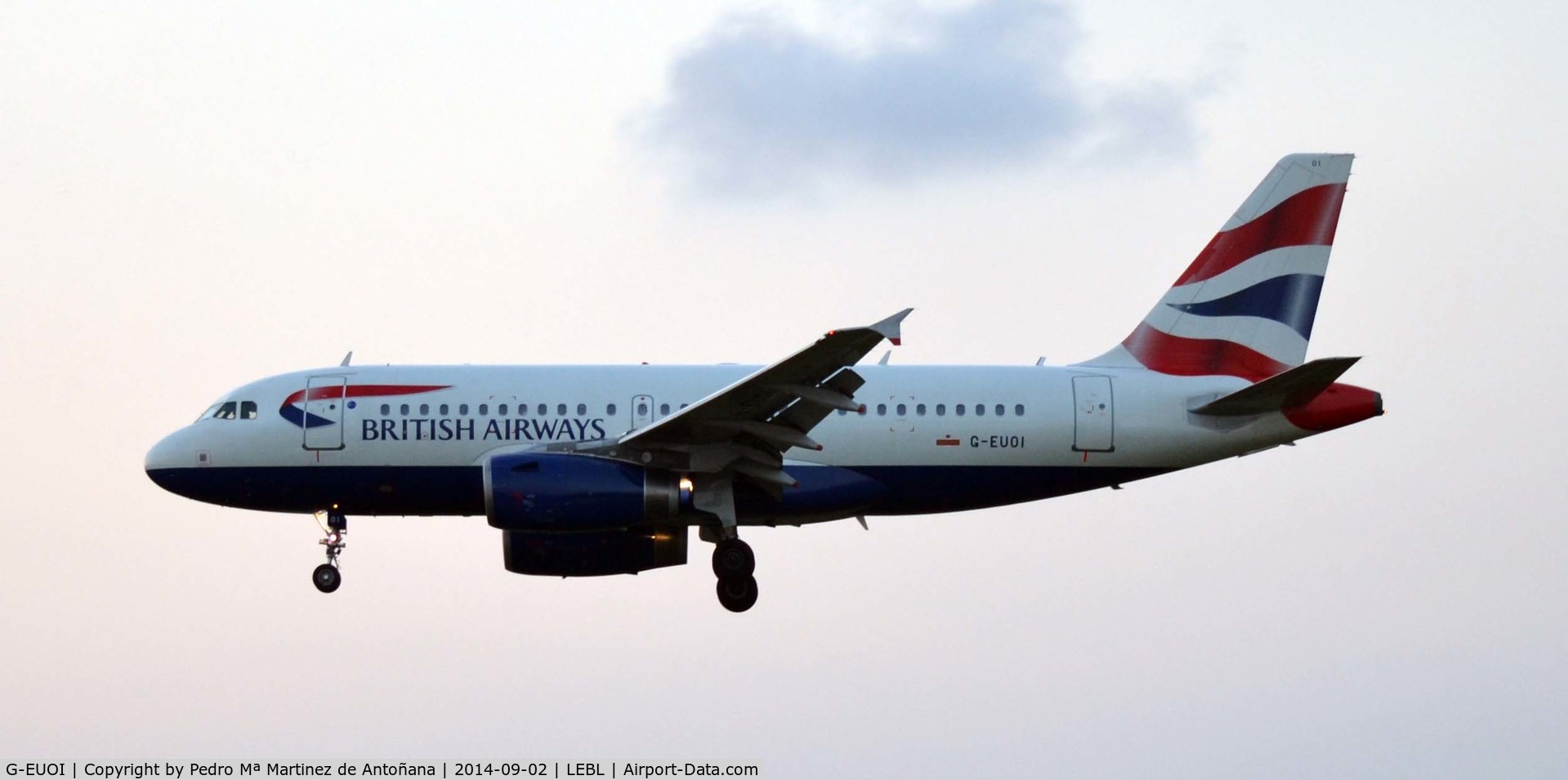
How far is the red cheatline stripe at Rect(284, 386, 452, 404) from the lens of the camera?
34.2 metres

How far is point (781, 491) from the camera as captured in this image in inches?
1300

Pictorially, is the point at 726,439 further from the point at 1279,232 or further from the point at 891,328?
the point at 1279,232

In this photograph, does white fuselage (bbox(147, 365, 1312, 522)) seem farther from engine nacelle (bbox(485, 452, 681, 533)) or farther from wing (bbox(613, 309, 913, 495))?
engine nacelle (bbox(485, 452, 681, 533))

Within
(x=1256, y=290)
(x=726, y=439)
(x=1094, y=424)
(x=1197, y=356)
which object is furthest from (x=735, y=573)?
(x=1256, y=290)

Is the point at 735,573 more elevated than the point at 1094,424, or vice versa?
the point at 1094,424

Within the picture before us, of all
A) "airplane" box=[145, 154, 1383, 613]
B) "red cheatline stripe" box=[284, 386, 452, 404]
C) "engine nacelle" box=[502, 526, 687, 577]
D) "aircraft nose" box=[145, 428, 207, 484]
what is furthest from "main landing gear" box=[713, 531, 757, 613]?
"aircraft nose" box=[145, 428, 207, 484]

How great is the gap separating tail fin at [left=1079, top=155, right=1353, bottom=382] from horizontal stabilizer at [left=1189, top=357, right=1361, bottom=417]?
149 centimetres

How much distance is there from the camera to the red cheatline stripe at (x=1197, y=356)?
34.9 m

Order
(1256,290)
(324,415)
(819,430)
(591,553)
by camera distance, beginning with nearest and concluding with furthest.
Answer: (819,430) < (324,415) < (591,553) < (1256,290)

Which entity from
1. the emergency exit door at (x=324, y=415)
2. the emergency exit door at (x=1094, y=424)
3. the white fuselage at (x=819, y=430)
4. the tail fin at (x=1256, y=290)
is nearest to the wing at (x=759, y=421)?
the white fuselage at (x=819, y=430)

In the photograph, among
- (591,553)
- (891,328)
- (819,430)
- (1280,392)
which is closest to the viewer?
(891,328)

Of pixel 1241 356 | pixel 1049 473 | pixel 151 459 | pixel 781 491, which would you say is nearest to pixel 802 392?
pixel 781 491

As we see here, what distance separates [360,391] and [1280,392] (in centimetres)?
1478

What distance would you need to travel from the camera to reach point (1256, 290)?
35656 mm
